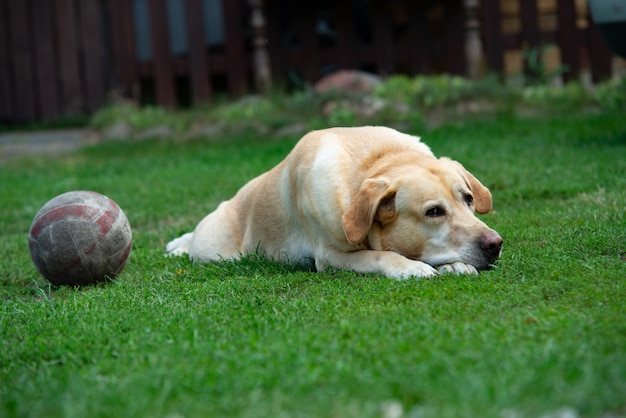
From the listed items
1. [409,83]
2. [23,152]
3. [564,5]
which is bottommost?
[23,152]

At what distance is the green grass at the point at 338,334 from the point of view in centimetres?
280

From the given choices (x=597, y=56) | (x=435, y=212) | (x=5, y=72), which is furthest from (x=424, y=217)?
(x=5, y=72)

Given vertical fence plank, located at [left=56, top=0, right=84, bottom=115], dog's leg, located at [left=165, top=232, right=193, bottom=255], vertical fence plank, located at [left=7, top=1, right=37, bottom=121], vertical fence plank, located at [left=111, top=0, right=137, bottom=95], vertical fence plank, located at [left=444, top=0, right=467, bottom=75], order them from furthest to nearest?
vertical fence plank, located at [left=7, top=1, right=37, bottom=121] < vertical fence plank, located at [left=56, top=0, right=84, bottom=115] < vertical fence plank, located at [left=111, top=0, right=137, bottom=95] < vertical fence plank, located at [left=444, top=0, right=467, bottom=75] < dog's leg, located at [left=165, top=232, right=193, bottom=255]

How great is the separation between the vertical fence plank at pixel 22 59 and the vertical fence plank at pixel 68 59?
2.31 ft

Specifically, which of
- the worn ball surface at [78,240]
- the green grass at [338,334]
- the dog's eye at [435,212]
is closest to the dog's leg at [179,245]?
the green grass at [338,334]

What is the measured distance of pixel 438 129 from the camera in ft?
34.2

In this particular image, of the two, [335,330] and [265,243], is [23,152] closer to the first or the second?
[265,243]

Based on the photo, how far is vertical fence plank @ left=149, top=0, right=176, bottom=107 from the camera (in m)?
13.1

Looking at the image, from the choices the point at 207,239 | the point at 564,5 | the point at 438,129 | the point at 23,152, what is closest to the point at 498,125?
the point at 438,129

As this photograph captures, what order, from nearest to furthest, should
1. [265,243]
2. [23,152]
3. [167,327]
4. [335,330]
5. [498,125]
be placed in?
1. [335,330]
2. [167,327]
3. [265,243]
4. [498,125]
5. [23,152]

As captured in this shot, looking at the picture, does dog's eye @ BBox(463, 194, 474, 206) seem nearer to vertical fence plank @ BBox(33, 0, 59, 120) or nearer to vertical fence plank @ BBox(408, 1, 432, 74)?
vertical fence plank @ BBox(408, 1, 432, 74)

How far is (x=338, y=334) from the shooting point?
3518 mm

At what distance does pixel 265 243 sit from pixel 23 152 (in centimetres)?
783

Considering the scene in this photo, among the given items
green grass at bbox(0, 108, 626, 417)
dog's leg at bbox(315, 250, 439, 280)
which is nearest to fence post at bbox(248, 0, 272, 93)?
green grass at bbox(0, 108, 626, 417)
